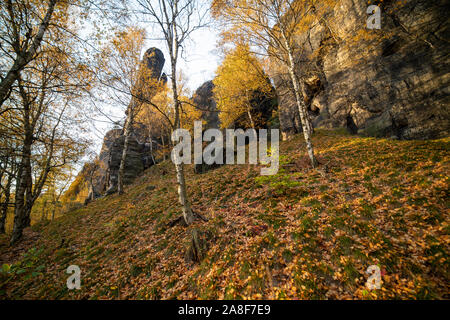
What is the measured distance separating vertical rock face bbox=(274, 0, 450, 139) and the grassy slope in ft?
6.85

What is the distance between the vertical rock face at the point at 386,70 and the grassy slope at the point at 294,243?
2088 mm

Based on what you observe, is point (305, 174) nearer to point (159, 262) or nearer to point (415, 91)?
point (159, 262)

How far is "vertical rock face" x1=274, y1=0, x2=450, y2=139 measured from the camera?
24.5 feet

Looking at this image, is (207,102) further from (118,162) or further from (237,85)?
(118,162)

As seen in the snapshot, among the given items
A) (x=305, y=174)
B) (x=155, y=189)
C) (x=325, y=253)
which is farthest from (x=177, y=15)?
(x=155, y=189)

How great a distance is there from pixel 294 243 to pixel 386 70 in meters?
12.4

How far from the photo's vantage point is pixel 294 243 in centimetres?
394

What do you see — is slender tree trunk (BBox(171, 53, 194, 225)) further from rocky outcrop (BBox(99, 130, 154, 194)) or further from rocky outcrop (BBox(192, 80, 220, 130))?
rocky outcrop (BBox(192, 80, 220, 130))

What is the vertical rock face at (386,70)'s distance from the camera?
294 inches

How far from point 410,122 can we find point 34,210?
43950mm
